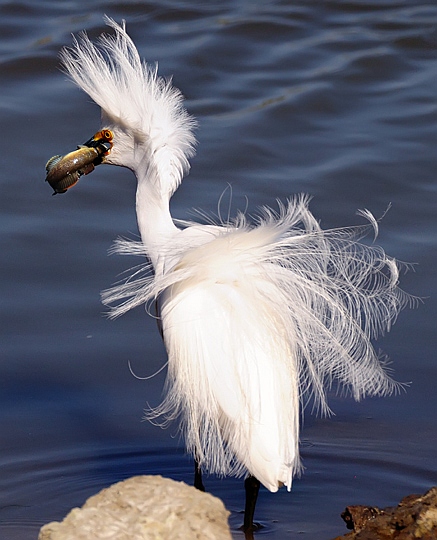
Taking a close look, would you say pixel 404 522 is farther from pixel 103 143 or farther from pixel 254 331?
pixel 103 143

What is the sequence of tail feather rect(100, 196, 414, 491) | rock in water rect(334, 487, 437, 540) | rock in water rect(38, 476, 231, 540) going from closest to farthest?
rock in water rect(38, 476, 231, 540)
rock in water rect(334, 487, 437, 540)
tail feather rect(100, 196, 414, 491)

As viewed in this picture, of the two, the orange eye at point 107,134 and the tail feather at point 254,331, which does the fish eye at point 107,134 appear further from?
the tail feather at point 254,331

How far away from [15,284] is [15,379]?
107 cm

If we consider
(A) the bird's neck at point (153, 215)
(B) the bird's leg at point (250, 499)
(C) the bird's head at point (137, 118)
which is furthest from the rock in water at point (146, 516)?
(C) the bird's head at point (137, 118)

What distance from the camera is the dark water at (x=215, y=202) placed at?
15.2ft

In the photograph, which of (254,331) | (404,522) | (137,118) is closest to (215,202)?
(137,118)

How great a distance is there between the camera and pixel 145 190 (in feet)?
14.4

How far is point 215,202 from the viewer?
719 cm

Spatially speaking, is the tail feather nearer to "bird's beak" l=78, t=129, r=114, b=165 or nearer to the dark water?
the dark water

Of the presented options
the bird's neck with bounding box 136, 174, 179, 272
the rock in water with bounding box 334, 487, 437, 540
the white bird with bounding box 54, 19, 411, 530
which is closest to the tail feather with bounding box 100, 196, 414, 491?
the white bird with bounding box 54, 19, 411, 530

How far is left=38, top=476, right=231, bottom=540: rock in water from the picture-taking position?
290cm

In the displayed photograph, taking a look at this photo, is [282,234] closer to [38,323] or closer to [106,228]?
[38,323]

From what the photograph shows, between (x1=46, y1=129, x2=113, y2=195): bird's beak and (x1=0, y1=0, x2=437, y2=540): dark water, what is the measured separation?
47.6 inches

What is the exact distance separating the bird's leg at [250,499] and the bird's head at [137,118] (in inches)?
49.0
